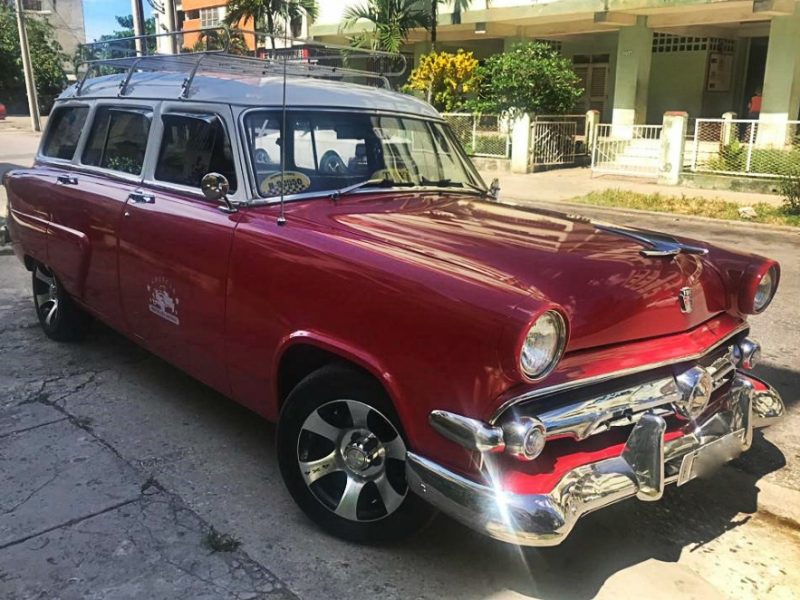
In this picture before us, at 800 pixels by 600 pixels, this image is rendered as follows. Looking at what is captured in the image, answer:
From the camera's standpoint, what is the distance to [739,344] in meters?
3.47

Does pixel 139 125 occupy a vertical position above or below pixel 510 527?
above

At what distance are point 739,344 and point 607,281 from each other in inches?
39.1

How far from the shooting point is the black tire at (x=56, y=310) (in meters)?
5.38

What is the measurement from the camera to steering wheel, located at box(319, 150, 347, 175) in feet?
12.8

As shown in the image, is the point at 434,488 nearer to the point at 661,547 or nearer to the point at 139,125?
the point at 661,547

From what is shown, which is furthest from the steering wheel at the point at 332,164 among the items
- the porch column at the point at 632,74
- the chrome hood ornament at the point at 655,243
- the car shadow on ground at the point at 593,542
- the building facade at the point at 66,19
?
the building facade at the point at 66,19

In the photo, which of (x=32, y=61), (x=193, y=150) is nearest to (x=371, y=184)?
(x=193, y=150)

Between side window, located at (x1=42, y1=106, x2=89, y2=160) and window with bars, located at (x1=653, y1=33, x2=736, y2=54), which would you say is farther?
window with bars, located at (x1=653, y1=33, x2=736, y2=54)

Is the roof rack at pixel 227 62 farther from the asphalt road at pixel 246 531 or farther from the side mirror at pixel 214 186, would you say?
the asphalt road at pixel 246 531

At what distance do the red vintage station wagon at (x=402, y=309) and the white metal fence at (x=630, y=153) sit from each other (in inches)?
526

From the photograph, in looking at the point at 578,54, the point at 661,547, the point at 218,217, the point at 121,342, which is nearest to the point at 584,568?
the point at 661,547

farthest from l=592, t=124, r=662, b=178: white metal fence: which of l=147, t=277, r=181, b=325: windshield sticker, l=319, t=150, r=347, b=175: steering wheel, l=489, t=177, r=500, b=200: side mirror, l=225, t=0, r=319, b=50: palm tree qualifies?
l=147, t=277, r=181, b=325: windshield sticker

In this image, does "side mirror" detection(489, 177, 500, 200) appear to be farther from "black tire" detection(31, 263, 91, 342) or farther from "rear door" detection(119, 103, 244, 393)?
"black tire" detection(31, 263, 91, 342)

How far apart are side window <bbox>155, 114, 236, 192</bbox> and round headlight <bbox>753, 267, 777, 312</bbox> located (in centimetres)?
254
